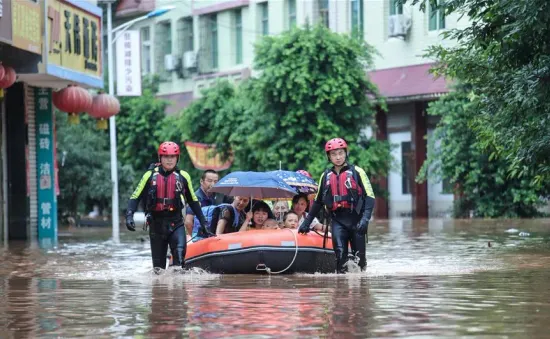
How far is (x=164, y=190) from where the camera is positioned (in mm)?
16219

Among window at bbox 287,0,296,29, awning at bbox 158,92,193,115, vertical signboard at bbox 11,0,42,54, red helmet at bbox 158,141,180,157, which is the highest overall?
window at bbox 287,0,296,29

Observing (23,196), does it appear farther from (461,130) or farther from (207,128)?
(207,128)

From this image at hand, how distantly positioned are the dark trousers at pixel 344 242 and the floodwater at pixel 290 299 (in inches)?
12.9

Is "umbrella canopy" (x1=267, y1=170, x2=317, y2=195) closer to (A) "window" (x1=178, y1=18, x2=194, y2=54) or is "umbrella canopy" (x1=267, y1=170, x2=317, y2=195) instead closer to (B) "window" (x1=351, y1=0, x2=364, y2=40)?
(B) "window" (x1=351, y1=0, x2=364, y2=40)

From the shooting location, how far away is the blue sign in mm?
31297

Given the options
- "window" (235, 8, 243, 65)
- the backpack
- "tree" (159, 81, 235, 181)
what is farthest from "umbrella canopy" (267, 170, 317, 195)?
"window" (235, 8, 243, 65)

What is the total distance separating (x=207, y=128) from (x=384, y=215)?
6.80 m

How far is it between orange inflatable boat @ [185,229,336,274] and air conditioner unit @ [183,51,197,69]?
41084 millimetres

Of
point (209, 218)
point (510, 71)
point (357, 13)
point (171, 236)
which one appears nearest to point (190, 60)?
point (357, 13)

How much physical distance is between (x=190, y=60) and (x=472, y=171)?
68.9 ft

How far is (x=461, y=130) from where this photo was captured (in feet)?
130

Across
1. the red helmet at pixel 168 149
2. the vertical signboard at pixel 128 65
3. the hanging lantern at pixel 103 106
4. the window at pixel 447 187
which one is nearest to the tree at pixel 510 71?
the red helmet at pixel 168 149

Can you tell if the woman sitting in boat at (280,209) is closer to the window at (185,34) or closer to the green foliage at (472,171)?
the green foliage at (472,171)

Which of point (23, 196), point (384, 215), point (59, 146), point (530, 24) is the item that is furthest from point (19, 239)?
point (384, 215)
